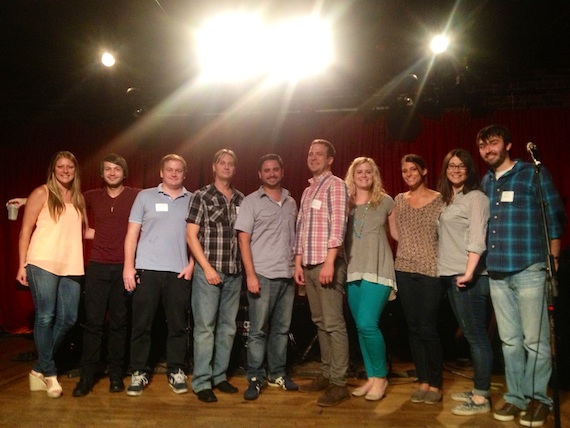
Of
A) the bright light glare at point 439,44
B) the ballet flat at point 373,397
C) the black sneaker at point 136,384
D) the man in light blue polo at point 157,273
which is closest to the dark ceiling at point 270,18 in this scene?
the bright light glare at point 439,44

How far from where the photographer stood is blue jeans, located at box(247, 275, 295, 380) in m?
3.27

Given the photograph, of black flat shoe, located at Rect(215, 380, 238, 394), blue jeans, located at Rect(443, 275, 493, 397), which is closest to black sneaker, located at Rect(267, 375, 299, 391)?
black flat shoe, located at Rect(215, 380, 238, 394)

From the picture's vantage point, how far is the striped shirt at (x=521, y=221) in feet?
8.89

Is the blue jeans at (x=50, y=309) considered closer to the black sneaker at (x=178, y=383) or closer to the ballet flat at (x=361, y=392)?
the black sneaker at (x=178, y=383)

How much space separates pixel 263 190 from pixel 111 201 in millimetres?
1091

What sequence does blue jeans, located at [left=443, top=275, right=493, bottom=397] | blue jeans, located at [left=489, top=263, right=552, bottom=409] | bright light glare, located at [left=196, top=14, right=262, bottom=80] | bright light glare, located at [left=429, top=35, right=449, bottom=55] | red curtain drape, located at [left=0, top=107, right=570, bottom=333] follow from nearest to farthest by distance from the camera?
blue jeans, located at [left=489, top=263, right=552, bottom=409] < blue jeans, located at [left=443, top=275, right=493, bottom=397] < bright light glare, located at [left=196, top=14, right=262, bottom=80] < bright light glare, located at [left=429, top=35, right=449, bottom=55] < red curtain drape, located at [left=0, top=107, right=570, bottom=333]

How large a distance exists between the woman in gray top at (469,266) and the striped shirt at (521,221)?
82 mm

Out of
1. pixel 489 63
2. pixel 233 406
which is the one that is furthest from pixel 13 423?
pixel 489 63

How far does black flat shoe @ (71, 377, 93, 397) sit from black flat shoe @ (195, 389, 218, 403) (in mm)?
776

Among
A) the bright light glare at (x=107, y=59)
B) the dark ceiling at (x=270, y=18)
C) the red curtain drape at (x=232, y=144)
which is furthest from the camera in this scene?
the red curtain drape at (x=232, y=144)

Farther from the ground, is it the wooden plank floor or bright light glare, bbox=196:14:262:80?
bright light glare, bbox=196:14:262:80

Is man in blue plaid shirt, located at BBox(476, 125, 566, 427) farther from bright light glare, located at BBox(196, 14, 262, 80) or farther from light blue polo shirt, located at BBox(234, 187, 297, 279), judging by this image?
bright light glare, located at BBox(196, 14, 262, 80)

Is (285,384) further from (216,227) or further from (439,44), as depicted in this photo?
(439,44)

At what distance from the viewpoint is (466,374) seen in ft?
12.7
